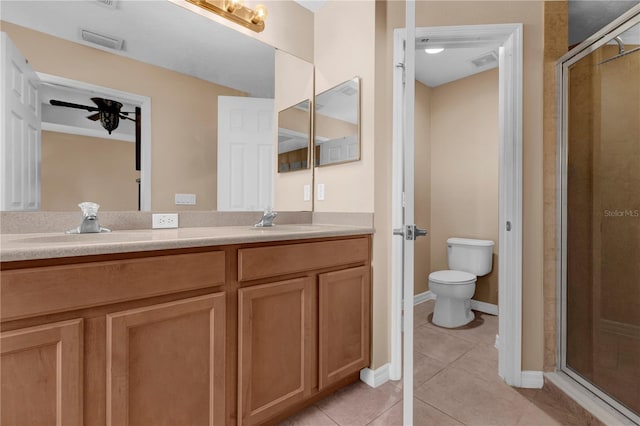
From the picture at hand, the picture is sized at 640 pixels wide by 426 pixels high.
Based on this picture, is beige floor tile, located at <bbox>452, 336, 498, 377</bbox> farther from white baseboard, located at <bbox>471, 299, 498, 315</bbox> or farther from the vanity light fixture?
the vanity light fixture

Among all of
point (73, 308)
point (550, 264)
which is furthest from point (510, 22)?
point (73, 308)

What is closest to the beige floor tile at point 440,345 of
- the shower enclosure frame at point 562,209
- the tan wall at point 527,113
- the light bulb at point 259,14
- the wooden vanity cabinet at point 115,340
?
the tan wall at point 527,113

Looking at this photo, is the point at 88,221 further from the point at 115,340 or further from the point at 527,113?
the point at 527,113

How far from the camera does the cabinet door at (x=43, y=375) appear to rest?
2.54 ft

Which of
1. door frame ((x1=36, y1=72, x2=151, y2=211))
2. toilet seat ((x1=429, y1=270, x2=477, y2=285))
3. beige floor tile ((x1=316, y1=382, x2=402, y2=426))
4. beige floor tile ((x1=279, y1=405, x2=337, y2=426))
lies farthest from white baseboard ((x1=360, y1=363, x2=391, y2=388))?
door frame ((x1=36, y1=72, x2=151, y2=211))

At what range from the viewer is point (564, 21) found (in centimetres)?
169

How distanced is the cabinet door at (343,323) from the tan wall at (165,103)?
81cm

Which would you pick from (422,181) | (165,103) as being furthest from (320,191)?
(422,181)

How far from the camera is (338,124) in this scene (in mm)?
1945

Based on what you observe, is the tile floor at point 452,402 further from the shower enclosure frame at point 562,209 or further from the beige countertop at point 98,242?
the beige countertop at point 98,242

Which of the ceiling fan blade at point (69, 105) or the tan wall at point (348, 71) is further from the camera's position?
the tan wall at point (348, 71)

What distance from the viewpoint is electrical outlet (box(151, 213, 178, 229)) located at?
4.86ft

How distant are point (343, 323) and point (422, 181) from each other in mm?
2165

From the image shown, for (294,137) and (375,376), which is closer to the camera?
(375,376)
